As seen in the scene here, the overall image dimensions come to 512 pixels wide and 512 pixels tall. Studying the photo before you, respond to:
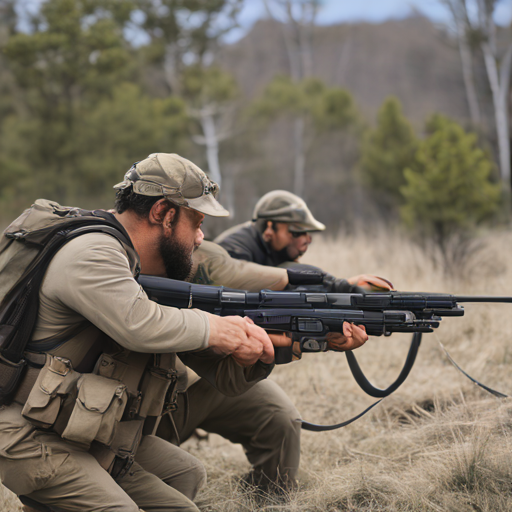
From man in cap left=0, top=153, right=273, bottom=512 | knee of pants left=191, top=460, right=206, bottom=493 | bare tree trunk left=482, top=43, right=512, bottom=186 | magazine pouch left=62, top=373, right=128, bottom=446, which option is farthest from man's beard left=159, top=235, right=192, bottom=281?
bare tree trunk left=482, top=43, right=512, bottom=186

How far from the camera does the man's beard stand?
2447 mm

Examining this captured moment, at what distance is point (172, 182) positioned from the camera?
236 centimetres

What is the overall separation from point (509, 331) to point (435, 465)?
2.87 meters

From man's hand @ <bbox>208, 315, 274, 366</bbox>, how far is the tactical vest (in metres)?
0.43

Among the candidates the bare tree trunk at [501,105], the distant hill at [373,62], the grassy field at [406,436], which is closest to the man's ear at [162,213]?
the grassy field at [406,436]

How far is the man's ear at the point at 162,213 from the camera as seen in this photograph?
2377 mm

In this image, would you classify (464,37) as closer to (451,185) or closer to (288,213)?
(451,185)

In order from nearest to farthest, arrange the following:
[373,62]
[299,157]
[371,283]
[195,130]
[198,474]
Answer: [198,474]
[371,283]
[195,130]
[299,157]
[373,62]

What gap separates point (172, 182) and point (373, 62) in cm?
5558

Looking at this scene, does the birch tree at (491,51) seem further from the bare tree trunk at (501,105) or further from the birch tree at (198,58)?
the birch tree at (198,58)

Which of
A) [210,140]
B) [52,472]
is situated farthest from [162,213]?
[210,140]

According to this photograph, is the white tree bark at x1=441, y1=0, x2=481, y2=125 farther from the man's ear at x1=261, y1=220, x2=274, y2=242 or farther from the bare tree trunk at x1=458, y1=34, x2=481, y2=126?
the man's ear at x1=261, y1=220, x2=274, y2=242

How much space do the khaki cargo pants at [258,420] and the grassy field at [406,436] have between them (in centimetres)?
17

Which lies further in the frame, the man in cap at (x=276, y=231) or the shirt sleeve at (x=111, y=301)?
the man in cap at (x=276, y=231)
